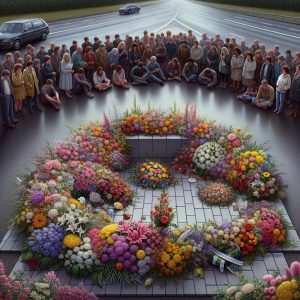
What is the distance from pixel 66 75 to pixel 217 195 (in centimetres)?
847

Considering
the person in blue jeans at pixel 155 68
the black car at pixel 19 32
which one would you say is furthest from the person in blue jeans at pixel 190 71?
the black car at pixel 19 32

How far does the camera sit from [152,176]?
11336 mm

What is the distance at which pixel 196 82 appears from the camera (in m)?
18.4

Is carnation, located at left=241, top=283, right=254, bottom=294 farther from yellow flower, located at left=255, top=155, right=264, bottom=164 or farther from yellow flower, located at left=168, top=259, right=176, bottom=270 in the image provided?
yellow flower, located at left=255, top=155, right=264, bottom=164

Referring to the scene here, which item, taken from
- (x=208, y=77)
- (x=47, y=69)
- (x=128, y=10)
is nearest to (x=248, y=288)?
(x=47, y=69)

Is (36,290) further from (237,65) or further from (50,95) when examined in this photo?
(237,65)

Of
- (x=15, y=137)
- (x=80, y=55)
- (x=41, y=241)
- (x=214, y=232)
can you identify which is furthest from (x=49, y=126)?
(x=214, y=232)

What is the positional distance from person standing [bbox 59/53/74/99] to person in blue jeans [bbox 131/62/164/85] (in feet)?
8.81

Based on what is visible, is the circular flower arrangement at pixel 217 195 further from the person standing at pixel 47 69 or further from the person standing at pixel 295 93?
the person standing at pixel 47 69

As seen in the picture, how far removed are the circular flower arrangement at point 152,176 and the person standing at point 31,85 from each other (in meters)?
5.21

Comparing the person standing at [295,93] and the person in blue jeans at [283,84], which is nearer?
the person standing at [295,93]

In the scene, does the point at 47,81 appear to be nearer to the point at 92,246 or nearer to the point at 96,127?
the point at 96,127

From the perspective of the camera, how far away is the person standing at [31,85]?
14609mm

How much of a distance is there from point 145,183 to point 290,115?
6121mm
